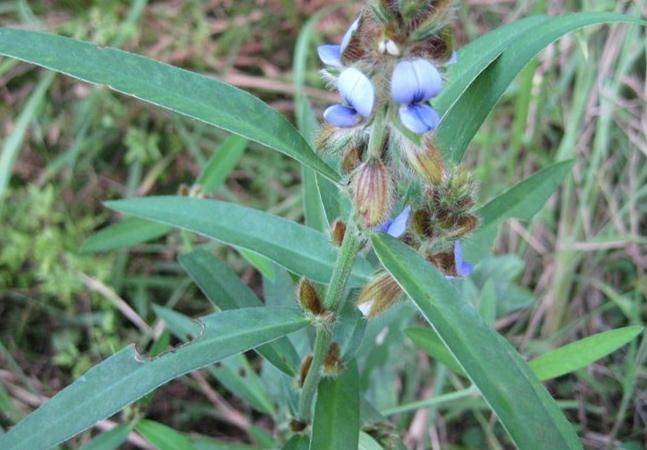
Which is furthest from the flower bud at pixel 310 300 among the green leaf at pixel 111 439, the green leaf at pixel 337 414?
the green leaf at pixel 111 439

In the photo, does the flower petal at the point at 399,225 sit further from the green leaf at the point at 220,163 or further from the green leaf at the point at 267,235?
the green leaf at the point at 220,163

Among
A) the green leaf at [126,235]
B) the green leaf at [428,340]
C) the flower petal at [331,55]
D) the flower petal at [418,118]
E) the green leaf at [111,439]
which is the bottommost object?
the green leaf at [111,439]

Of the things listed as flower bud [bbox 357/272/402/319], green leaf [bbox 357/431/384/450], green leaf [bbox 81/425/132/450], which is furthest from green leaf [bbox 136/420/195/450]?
flower bud [bbox 357/272/402/319]

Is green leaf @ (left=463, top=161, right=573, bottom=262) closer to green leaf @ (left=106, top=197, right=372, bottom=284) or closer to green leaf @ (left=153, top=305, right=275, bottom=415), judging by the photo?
green leaf @ (left=106, top=197, right=372, bottom=284)

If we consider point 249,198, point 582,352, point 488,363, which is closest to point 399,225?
point 488,363

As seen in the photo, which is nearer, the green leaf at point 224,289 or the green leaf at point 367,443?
the green leaf at point 367,443

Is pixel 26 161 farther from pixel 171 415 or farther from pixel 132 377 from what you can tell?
pixel 132 377
